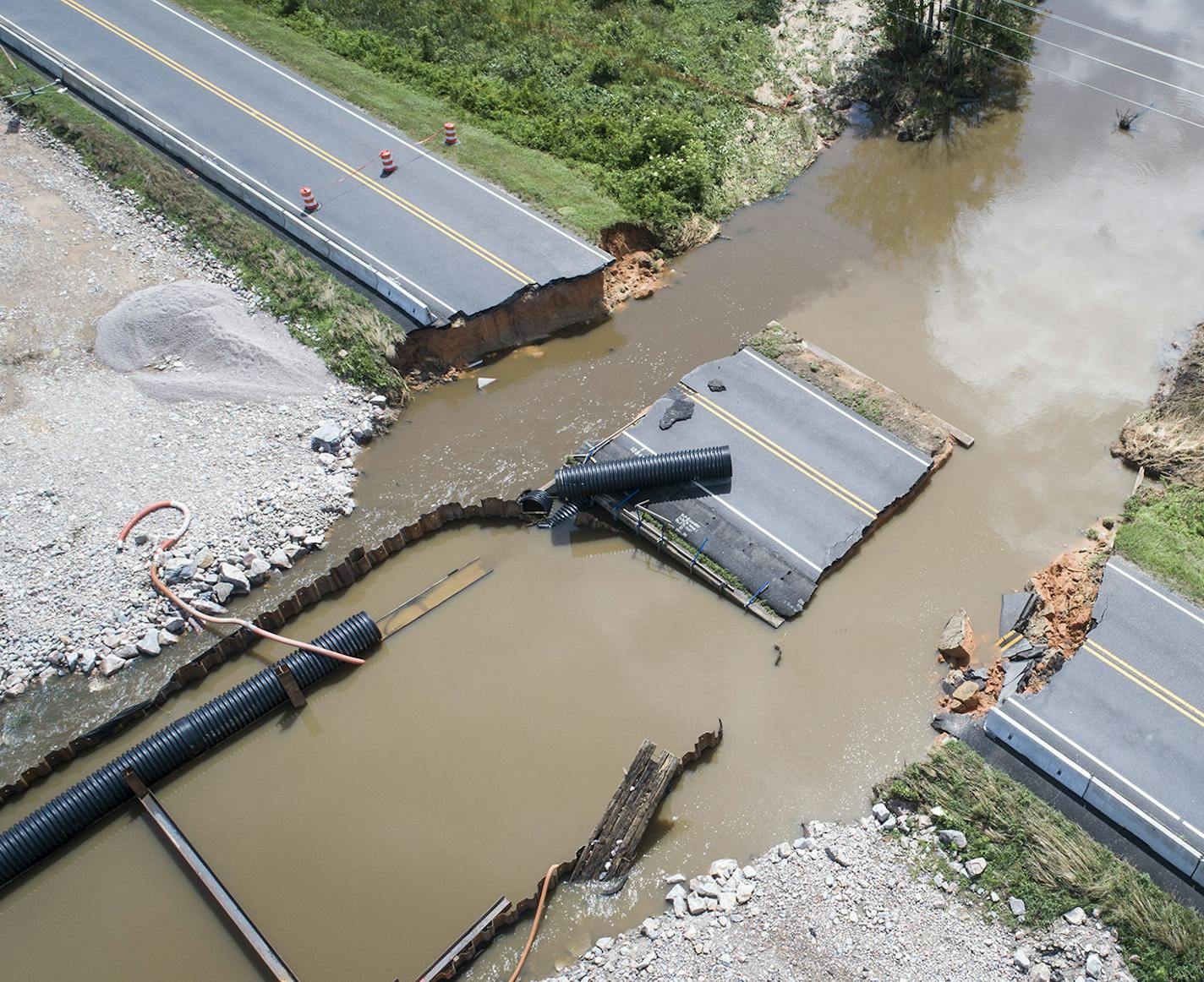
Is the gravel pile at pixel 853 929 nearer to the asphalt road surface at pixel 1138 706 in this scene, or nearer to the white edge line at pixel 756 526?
the asphalt road surface at pixel 1138 706

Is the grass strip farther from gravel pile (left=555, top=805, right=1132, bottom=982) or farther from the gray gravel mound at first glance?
gravel pile (left=555, top=805, right=1132, bottom=982)

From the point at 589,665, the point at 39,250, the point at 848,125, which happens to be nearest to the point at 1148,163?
the point at 848,125

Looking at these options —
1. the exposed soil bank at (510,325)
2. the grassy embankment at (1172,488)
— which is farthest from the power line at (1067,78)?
the exposed soil bank at (510,325)

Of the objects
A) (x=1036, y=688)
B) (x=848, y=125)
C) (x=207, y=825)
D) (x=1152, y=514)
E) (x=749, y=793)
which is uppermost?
(x=848, y=125)

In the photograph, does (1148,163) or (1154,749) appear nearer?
(1154,749)

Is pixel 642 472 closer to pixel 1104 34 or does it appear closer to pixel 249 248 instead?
pixel 249 248


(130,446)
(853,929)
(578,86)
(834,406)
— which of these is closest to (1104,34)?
(578,86)

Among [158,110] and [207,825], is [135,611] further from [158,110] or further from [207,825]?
[158,110]
